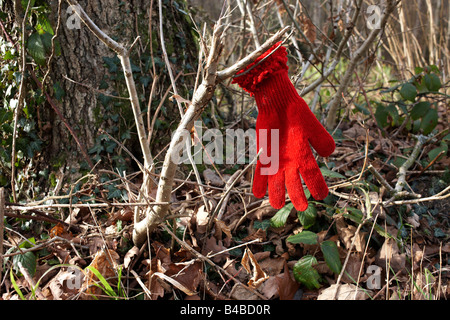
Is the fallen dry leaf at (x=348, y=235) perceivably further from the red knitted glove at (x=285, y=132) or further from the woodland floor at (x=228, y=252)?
the red knitted glove at (x=285, y=132)

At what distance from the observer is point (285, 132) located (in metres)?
1.34

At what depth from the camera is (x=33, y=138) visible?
2.10m

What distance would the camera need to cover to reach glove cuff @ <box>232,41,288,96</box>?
4.08ft

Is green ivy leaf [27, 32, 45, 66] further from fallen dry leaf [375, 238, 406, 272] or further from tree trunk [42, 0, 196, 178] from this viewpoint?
fallen dry leaf [375, 238, 406, 272]

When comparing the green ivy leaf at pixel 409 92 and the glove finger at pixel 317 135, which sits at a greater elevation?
the glove finger at pixel 317 135

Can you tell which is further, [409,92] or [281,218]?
[409,92]

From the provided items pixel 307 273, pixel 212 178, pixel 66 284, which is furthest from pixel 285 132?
pixel 66 284

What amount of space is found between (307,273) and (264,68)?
0.95 m

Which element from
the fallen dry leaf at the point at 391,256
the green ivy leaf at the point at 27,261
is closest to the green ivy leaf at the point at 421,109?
the fallen dry leaf at the point at 391,256

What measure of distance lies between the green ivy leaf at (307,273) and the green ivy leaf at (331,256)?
0.20 feet

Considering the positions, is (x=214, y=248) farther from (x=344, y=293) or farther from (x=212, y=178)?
(x=344, y=293)

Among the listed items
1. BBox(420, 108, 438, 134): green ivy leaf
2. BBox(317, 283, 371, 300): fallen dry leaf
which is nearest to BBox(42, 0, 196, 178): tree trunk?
BBox(317, 283, 371, 300): fallen dry leaf

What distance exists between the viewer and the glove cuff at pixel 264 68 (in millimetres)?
1244
